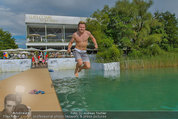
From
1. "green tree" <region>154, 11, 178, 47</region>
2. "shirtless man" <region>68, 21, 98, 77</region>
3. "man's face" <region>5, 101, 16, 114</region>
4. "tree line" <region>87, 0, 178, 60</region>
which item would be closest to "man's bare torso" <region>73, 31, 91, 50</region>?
"shirtless man" <region>68, 21, 98, 77</region>

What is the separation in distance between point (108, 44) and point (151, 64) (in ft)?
18.9

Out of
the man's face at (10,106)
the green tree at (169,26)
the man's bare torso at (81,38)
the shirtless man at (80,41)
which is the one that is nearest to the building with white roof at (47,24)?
the green tree at (169,26)

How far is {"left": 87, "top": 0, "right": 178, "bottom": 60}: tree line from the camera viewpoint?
20.3 m

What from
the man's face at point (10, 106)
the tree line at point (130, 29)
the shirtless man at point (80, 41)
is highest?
the tree line at point (130, 29)

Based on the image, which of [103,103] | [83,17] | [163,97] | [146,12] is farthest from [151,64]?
[83,17]

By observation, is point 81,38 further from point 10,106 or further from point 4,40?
point 4,40

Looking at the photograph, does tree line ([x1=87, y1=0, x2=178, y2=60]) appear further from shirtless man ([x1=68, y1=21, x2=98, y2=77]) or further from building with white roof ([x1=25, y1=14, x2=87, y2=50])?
shirtless man ([x1=68, y1=21, x2=98, y2=77])

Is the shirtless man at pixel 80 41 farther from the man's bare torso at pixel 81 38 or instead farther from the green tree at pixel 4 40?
the green tree at pixel 4 40

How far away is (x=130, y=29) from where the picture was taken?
811 inches

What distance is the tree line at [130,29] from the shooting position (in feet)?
66.7

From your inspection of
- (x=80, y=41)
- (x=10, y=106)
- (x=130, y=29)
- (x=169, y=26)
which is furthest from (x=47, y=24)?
(x=10, y=106)

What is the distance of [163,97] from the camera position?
5523 millimetres

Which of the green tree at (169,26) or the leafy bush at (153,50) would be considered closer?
the leafy bush at (153,50)

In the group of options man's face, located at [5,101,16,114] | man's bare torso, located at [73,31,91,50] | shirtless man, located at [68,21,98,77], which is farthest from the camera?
man's bare torso, located at [73,31,91,50]
